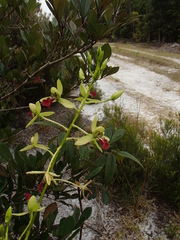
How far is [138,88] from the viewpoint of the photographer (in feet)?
19.0

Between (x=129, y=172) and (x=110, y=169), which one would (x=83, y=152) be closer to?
(x=110, y=169)

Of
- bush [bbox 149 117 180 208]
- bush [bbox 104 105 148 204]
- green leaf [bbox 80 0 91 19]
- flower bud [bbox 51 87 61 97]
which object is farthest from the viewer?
bush [bbox 104 105 148 204]

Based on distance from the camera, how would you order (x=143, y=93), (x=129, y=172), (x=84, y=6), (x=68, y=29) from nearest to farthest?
(x=84, y=6) < (x=68, y=29) < (x=129, y=172) < (x=143, y=93)

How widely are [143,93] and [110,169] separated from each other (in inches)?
184

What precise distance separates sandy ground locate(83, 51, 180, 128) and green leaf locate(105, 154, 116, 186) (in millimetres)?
2155

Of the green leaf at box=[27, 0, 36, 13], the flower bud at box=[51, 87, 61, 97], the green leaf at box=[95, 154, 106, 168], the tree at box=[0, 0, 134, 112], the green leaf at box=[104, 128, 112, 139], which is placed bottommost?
the green leaf at box=[95, 154, 106, 168]

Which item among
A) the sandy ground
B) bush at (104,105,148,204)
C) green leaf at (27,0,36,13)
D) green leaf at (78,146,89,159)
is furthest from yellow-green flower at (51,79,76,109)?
the sandy ground

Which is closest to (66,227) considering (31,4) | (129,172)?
(31,4)

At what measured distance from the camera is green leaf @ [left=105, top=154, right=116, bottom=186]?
919 mm

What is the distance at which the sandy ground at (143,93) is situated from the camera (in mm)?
4031

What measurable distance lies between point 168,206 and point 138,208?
27 centimetres

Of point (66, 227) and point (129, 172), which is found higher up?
point (66, 227)

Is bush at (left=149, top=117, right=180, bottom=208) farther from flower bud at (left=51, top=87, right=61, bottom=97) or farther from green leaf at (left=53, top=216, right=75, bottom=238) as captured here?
flower bud at (left=51, top=87, right=61, bottom=97)

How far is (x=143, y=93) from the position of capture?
17.6 feet
